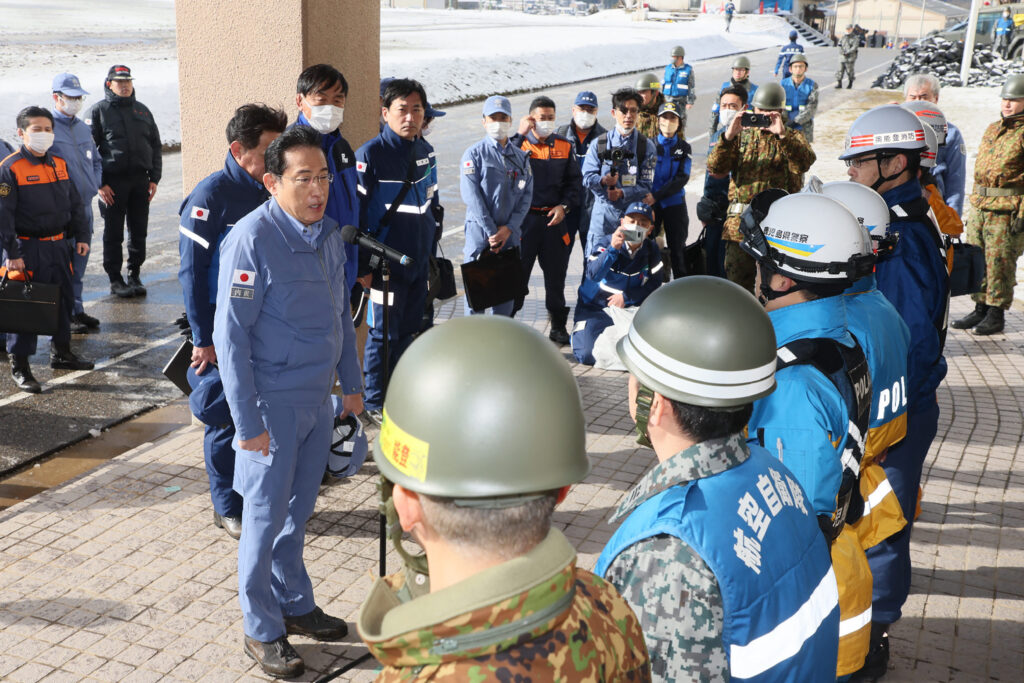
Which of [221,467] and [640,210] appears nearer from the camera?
[221,467]

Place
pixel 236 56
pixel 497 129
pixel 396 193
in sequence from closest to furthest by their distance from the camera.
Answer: pixel 236 56 → pixel 396 193 → pixel 497 129

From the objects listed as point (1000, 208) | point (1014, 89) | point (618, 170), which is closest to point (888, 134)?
point (618, 170)

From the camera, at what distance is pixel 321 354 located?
4312 mm

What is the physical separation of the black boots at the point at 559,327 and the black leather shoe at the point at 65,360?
420cm

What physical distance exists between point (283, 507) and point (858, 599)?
2.50m

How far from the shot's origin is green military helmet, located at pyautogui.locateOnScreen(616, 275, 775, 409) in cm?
225

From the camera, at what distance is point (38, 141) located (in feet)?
25.9

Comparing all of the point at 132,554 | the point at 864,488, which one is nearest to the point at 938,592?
the point at 864,488

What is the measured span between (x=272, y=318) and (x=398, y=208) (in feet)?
9.52

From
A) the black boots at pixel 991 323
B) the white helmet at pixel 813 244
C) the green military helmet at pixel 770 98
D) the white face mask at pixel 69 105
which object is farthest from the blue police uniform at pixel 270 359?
the black boots at pixel 991 323

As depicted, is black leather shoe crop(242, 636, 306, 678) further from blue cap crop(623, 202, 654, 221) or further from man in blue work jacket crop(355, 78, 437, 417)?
blue cap crop(623, 202, 654, 221)

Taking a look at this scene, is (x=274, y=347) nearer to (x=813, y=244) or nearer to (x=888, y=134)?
(x=813, y=244)

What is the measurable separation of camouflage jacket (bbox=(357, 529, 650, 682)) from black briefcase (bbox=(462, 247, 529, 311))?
253 inches

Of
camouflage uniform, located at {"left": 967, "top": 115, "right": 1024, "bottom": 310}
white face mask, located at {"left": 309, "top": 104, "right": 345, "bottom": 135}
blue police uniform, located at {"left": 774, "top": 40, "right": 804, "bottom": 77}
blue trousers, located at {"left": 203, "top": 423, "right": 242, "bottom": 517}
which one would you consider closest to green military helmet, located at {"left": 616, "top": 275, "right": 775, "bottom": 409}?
blue trousers, located at {"left": 203, "top": 423, "right": 242, "bottom": 517}
